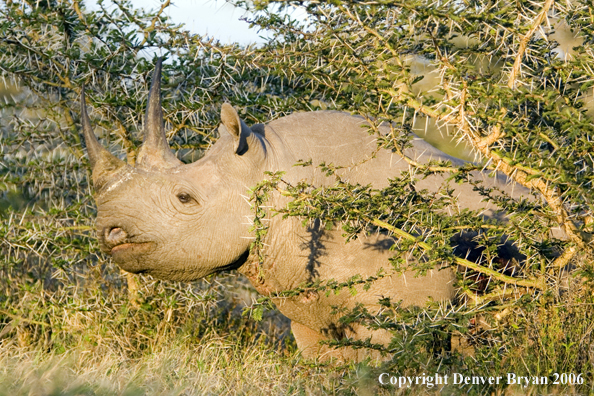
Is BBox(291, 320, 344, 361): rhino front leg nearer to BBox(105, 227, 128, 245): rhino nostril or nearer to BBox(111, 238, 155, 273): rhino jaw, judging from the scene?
BBox(111, 238, 155, 273): rhino jaw

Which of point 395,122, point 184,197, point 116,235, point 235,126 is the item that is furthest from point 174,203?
point 395,122

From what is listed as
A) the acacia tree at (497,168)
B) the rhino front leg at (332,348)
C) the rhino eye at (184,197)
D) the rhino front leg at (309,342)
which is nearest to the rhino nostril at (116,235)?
the rhino eye at (184,197)

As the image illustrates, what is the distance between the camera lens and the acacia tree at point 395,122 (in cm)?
388

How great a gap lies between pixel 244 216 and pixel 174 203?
475mm

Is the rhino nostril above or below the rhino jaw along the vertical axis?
above

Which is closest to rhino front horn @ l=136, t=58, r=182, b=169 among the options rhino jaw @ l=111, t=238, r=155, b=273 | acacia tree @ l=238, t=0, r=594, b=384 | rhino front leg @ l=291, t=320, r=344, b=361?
rhino jaw @ l=111, t=238, r=155, b=273

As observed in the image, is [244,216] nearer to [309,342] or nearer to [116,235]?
[116,235]

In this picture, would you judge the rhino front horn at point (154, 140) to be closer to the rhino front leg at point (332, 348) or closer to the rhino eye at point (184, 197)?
the rhino eye at point (184, 197)

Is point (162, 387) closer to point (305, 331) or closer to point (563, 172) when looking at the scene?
point (305, 331)

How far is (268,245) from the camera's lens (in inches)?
183

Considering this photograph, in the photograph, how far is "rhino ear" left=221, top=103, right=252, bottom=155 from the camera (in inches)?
175

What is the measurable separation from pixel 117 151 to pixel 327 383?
3134 mm

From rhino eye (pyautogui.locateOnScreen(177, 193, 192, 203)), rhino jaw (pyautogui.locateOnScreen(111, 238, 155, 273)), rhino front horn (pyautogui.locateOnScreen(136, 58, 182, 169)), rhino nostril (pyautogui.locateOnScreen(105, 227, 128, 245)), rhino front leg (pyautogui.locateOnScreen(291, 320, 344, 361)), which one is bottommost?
rhino front leg (pyautogui.locateOnScreen(291, 320, 344, 361))

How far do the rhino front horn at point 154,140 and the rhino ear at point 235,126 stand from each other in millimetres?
448
